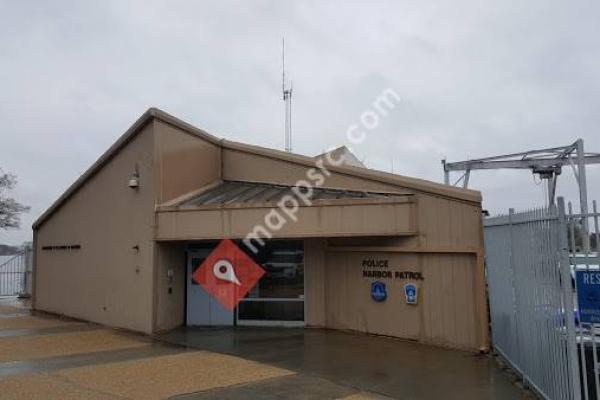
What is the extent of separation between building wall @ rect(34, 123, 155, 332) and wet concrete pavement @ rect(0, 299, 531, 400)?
1.46m

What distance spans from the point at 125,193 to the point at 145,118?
2220 mm

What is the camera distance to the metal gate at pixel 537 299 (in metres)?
6.11

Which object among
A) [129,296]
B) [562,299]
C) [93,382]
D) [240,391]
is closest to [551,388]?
[562,299]

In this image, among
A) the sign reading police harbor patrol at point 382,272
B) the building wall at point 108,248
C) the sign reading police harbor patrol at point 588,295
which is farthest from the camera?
the building wall at point 108,248

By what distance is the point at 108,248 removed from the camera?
629 inches

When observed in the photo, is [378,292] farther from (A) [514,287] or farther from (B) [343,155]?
(B) [343,155]

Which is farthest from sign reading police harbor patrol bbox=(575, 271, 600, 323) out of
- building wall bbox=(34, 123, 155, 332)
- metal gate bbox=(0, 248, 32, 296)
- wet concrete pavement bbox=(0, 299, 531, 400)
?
metal gate bbox=(0, 248, 32, 296)

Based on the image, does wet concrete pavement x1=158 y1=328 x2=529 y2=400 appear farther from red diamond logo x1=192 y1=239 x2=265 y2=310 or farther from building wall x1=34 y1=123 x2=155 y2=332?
building wall x1=34 y1=123 x2=155 y2=332

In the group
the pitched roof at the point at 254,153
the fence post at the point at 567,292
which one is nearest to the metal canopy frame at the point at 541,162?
the pitched roof at the point at 254,153

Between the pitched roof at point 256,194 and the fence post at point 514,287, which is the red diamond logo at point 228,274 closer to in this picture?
the pitched roof at point 256,194

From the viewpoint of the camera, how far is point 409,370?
955 centimetres

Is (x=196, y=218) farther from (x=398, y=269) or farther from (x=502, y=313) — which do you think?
(x=502, y=313)

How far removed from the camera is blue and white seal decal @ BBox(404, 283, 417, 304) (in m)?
12.3

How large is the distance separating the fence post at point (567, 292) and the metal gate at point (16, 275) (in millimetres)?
21957
